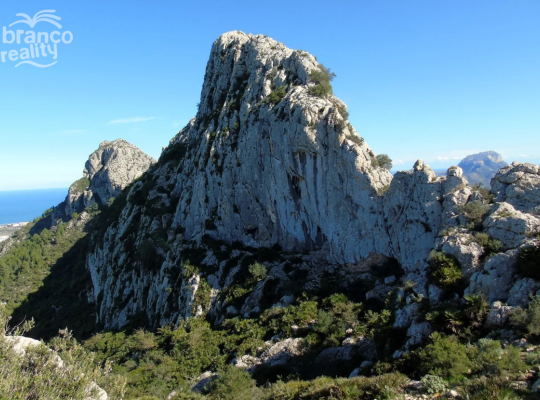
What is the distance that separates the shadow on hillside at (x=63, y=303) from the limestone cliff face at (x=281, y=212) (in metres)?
6.05

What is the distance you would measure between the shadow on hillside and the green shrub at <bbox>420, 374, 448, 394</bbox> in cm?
4692

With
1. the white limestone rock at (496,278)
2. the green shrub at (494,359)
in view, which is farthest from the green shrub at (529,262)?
the green shrub at (494,359)

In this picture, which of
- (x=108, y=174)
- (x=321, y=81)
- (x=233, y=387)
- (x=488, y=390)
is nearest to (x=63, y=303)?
(x=108, y=174)

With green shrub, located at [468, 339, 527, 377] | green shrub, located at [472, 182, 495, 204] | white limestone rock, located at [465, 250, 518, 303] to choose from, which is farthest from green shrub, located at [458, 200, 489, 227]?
green shrub, located at [468, 339, 527, 377]

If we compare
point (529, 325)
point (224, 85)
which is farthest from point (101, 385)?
point (224, 85)

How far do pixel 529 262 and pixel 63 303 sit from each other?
7228 centimetres

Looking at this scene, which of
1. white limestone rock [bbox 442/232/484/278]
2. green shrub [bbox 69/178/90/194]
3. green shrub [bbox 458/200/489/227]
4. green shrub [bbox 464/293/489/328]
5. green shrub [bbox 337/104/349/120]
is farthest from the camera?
green shrub [bbox 69/178/90/194]

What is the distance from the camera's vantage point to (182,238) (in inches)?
1601

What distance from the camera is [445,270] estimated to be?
600 inches

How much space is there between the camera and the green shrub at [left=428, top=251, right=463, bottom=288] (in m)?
15.0

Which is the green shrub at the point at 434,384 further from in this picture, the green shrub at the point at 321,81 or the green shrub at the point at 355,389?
the green shrub at the point at 321,81

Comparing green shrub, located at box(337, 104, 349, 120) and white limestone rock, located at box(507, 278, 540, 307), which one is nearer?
white limestone rock, located at box(507, 278, 540, 307)

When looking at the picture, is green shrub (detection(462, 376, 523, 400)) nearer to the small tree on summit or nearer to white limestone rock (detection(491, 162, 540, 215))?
white limestone rock (detection(491, 162, 540, 215))

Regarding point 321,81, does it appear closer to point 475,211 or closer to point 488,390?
point 475,211
